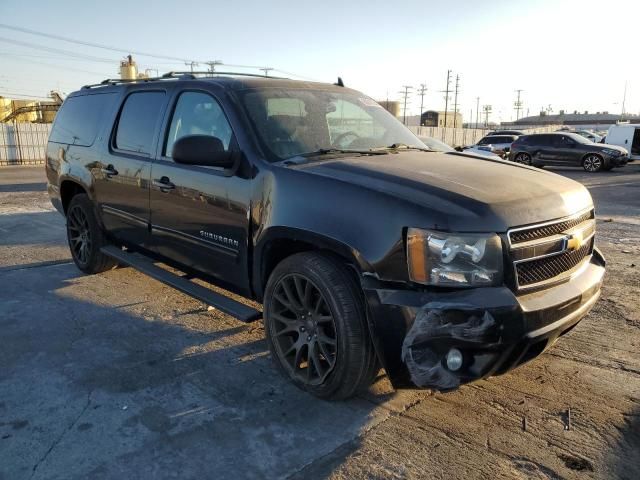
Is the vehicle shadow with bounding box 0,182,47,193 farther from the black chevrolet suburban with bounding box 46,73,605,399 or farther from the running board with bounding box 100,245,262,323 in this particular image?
the black chevrolet suburban with bounding box 46,73,605,399

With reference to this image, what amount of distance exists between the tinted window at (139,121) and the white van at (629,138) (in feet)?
79.3

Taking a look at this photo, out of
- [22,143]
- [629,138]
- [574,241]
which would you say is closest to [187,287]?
[574,241]

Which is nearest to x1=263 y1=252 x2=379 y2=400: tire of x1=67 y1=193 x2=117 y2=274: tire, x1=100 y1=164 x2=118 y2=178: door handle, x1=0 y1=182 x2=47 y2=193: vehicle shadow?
x1=100 y1=164 x2=118 y2=178: door handle

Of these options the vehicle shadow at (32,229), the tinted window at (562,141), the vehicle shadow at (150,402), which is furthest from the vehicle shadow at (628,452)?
the tinted window at (562,141)

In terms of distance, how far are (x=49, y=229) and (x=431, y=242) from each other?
305 inches

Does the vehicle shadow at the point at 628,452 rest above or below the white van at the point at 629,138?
below

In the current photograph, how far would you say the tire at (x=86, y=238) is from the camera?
555cm

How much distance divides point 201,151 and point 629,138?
2544cm

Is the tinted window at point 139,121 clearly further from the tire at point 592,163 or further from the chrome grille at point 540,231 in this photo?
the tire at point 592,163

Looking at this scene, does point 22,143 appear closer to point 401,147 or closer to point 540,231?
point 401,147

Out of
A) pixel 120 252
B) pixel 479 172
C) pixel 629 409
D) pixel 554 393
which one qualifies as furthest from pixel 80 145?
pixel 629 409

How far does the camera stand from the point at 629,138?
23.8 m

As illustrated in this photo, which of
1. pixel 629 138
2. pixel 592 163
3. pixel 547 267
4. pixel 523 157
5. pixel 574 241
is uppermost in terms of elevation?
pixel 629 138

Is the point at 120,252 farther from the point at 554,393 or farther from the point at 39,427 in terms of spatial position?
the point at 554,393
